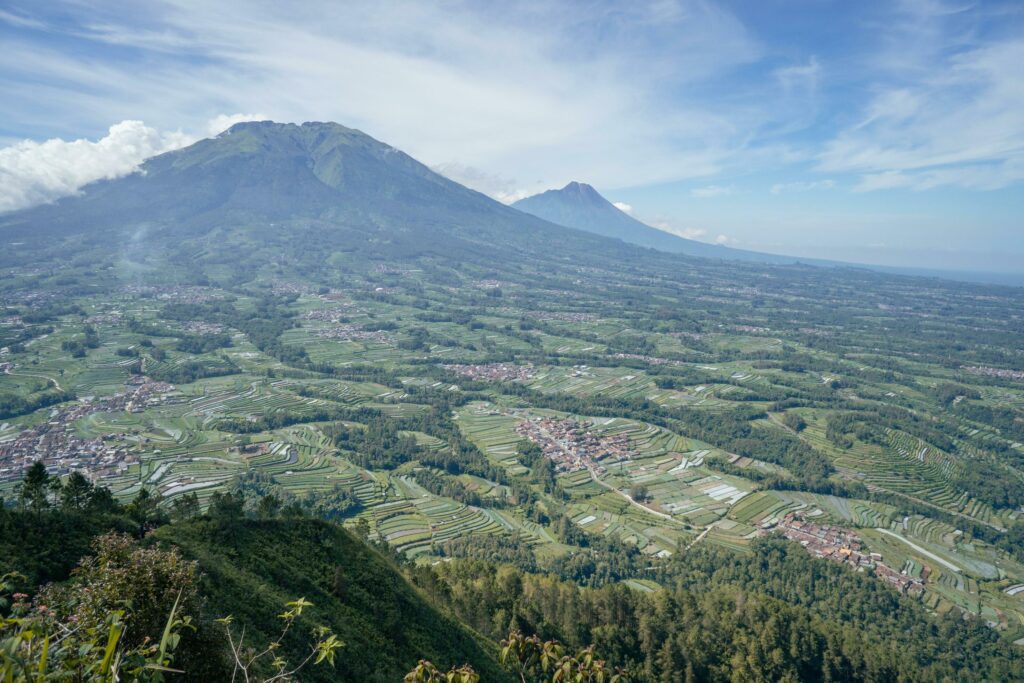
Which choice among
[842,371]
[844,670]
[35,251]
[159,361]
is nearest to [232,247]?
[35,251]

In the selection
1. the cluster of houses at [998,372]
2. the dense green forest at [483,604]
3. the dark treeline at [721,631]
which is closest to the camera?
the dense green forest at [483,604]

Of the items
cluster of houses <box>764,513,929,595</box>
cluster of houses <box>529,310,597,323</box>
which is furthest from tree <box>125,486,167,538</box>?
cluster of houses <box>529,310,597,323</box>

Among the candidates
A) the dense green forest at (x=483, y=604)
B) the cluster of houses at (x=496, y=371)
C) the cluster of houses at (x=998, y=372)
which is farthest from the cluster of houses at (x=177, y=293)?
the cluster of houses at (x=998, y=372)

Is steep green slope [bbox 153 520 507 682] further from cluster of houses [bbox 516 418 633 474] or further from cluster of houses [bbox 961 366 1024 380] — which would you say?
cluster of houses [bbox 961 366 1024 380]

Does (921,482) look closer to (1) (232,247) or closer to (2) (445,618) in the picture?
(2) (445,618)

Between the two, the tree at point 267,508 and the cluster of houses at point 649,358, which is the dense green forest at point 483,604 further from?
the cluster of houses at point 649,358

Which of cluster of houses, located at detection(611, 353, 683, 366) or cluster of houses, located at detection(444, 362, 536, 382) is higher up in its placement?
cluster of houses, located at detection(611, 353, 683, 366)
